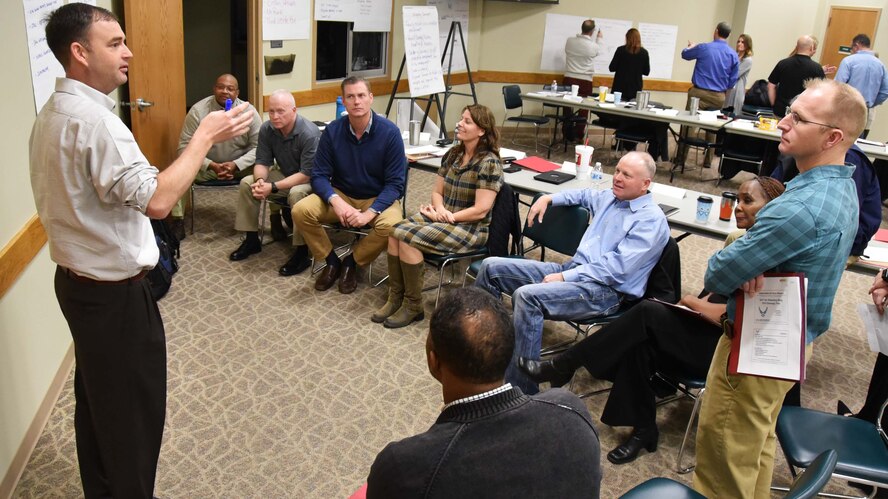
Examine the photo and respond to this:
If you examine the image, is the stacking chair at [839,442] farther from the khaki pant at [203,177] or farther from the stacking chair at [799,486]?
the khaki pant at [203,177]

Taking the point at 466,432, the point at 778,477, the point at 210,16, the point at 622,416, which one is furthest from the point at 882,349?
the point at 210,16

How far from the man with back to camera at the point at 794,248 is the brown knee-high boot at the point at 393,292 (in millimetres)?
2021

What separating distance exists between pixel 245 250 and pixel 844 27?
389 inches

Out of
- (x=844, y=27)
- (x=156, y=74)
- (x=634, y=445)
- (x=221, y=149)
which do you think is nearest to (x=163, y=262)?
(x=221, y=149)

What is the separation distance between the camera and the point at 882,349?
2562 mm

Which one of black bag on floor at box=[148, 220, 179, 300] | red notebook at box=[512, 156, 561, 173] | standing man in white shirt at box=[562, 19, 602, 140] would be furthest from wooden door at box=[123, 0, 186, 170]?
standing man in white shirt at box=[562, 19, 602, 140]

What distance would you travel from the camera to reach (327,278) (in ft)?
14.4

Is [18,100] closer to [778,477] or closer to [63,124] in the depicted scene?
[63,124]

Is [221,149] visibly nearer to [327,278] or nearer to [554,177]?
[327,278]

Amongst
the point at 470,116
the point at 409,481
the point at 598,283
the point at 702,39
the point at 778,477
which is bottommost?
the point at 778,477

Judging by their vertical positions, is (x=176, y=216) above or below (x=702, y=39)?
below

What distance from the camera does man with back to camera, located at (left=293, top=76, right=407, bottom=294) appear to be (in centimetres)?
421

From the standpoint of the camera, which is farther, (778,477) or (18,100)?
(778,477)

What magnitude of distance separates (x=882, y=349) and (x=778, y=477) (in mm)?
710
